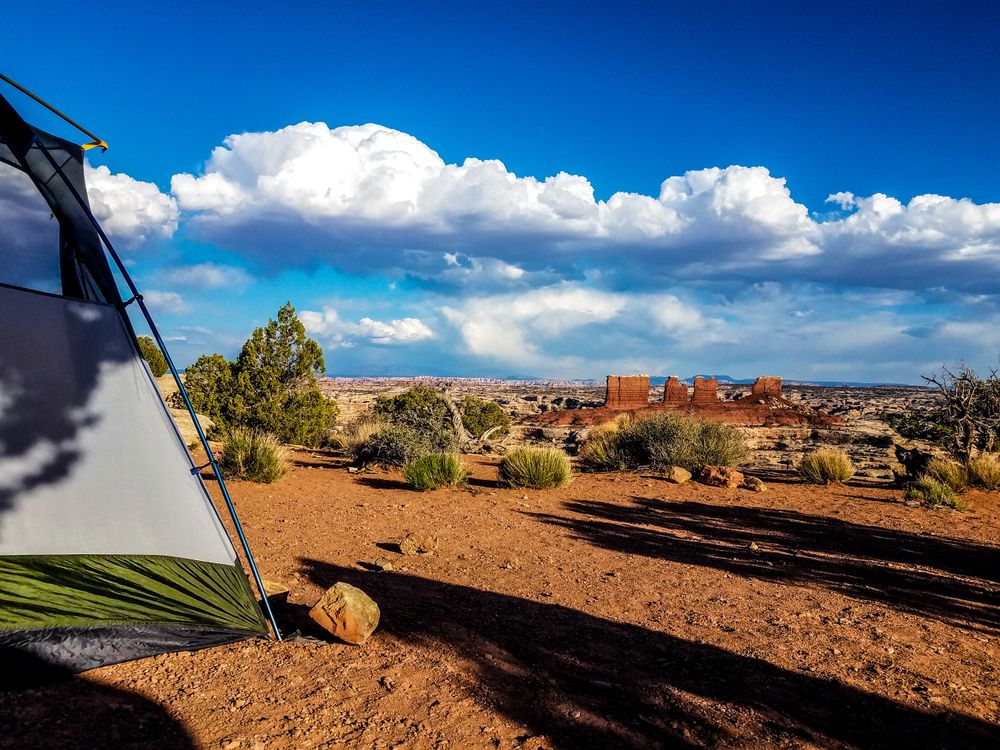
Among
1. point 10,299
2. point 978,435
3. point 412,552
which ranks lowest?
point 412,552

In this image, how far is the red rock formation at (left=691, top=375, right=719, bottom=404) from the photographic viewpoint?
57.1 meters

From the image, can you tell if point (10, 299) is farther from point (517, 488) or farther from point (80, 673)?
point (517, 488)

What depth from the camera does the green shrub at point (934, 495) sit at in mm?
13344

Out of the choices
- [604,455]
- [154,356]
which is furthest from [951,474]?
[154,356]

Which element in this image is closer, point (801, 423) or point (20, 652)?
point (20, 652)

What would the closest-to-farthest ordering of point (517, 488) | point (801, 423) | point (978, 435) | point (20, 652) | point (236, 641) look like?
point (20, 652) → point (236, 641) → point (517, 488) → point (978, 435) → point (801, 423)

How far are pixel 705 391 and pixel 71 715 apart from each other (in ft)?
191

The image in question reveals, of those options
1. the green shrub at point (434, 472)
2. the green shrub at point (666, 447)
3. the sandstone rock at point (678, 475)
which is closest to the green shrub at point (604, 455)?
the green shrub at point (666, 447)

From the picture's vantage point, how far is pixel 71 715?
3.95m

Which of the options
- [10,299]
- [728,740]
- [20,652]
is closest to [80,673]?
[20,652]

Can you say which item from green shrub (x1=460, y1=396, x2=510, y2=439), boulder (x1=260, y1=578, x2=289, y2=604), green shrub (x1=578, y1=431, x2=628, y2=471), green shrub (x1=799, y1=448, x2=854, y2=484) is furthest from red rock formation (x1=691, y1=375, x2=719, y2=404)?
boulder (x1=260, y1=578, x2=289, y2=604)

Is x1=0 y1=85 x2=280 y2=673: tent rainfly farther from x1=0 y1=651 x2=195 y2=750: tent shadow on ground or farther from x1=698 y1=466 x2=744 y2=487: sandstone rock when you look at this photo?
x1=698 y1=466 x2=744 y2=487: sandstone rock

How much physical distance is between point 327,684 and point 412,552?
13.9 ft

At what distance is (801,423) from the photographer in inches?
1799
